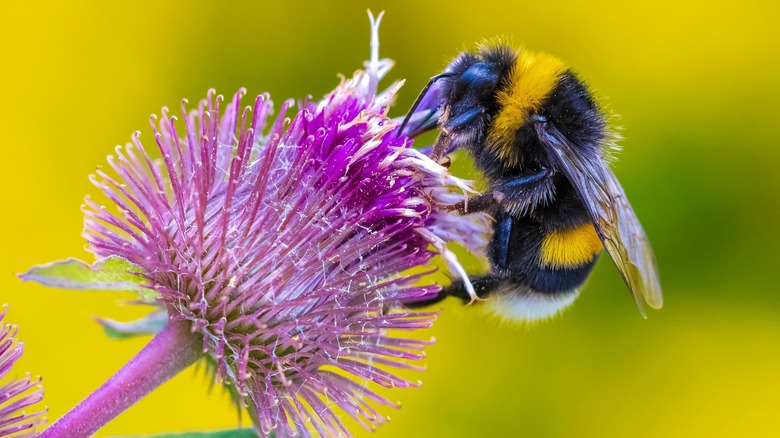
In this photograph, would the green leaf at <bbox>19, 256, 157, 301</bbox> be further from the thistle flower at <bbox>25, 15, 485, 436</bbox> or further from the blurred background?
the blurred background

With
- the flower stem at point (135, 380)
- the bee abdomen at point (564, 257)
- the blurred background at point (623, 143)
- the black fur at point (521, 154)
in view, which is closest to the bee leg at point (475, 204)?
the black fur at point (521, 154)

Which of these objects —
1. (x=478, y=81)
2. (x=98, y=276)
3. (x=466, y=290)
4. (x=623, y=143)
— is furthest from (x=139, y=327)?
(x=623, y=143)

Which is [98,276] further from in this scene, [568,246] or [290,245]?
[568,246]

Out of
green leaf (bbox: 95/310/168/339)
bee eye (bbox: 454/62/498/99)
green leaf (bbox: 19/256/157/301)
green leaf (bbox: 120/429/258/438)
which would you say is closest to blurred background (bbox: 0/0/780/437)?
green leaf (bbox: 95/310/168/339)

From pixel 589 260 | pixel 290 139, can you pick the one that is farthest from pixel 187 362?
pixel 589 260

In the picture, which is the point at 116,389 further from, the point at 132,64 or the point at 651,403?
the point at 651,403
